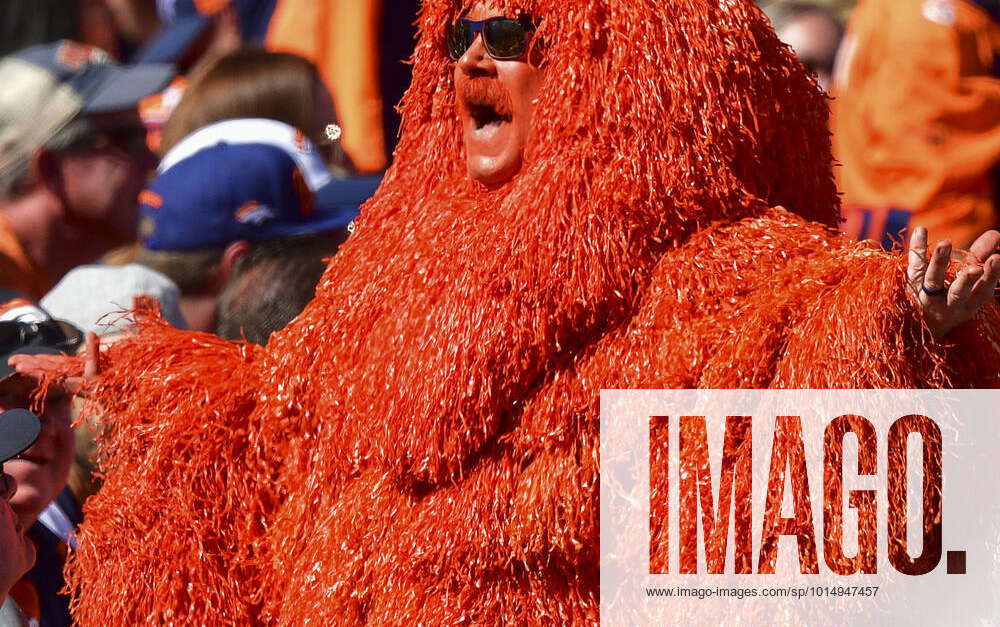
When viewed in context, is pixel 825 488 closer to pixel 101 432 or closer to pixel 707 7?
pixel 707 7

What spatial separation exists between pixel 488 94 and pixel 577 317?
33cm

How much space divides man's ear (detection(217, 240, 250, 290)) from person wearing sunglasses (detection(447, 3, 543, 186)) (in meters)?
1.14

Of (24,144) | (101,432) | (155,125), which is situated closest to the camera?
(101,432)

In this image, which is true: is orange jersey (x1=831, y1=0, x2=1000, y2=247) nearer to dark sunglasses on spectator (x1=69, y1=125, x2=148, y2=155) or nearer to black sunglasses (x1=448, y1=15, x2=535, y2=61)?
dark sunglasses on spectator (x1=69, y1=125, x2=148, y2=155)

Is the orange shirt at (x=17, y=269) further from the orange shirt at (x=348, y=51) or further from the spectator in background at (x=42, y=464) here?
the orange shirt at (x=348, y=51)

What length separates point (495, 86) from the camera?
190cm

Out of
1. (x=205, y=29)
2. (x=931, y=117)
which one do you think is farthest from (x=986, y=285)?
(x=205, y=29)

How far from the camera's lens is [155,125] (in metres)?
4.12

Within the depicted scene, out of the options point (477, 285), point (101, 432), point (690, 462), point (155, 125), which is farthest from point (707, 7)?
point (155, 125)

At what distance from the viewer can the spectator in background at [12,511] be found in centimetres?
178

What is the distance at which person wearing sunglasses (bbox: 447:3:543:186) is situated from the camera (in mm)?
1874

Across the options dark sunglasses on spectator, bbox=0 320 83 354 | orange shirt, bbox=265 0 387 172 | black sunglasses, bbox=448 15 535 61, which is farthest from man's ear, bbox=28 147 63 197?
black sunglasses, bbox=448 15 535 61

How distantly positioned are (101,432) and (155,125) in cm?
210

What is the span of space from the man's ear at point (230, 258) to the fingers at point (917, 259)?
5.59ft
